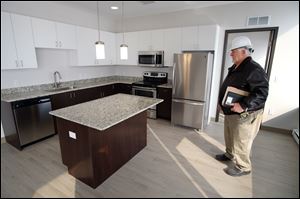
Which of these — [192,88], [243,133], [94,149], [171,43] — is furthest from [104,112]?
[171,43]

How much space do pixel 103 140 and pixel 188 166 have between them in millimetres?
1268

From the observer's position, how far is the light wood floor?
188 centimetres

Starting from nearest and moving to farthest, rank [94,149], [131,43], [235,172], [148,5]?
[94,149] < [235,172] < [148,5] < [131,43]

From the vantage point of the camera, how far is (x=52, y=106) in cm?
305

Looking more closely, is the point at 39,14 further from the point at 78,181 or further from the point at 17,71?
the point at 78,181

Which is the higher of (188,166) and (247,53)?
(247,53)

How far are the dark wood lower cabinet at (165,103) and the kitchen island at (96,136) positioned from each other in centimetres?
151

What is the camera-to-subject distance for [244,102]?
1.94 metres

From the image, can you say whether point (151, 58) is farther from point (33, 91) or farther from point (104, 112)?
point (33, 91)

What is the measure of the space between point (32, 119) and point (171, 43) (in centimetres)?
316

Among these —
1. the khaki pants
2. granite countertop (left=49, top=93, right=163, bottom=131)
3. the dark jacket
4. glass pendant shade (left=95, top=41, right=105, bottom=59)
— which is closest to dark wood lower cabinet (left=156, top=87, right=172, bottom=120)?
granite countertop (left=49, top=93, right=163, bottom=131)

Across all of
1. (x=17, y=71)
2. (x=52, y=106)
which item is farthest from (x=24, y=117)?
(x=17, y=71)

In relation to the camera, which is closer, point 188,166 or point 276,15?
point 188,166

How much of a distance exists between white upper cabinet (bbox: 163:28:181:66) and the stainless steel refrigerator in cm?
50
